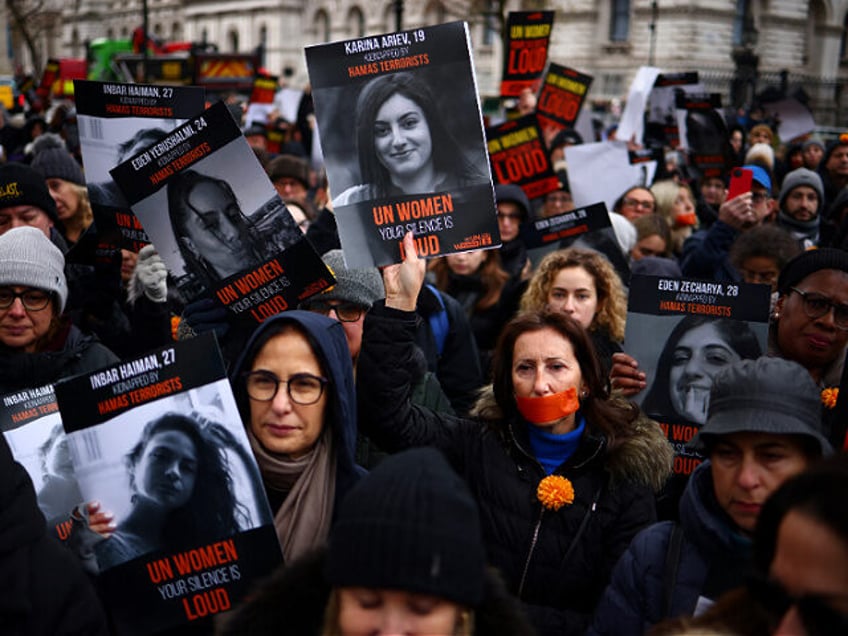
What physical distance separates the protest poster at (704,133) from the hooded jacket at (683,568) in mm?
7279

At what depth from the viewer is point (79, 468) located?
8.61ft

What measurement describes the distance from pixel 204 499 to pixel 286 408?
359 mm

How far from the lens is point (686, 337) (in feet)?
13.1

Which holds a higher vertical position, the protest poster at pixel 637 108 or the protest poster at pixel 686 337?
the protest poster at pixel 637 108

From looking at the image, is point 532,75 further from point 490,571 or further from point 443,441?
point 490,571

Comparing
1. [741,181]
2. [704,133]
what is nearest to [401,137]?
[741,181]

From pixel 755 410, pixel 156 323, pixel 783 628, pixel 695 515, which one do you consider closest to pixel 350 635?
pixel 783 628

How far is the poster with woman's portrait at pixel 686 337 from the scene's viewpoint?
12.8 feet

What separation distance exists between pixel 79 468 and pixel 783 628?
1.73 meters

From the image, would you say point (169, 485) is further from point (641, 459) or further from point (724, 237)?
point (724, 237)

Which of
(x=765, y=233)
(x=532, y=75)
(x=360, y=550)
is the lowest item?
(x=360, y=550)

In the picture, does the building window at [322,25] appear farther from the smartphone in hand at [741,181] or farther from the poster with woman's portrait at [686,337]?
the poster with woman's portrait at [686,337]

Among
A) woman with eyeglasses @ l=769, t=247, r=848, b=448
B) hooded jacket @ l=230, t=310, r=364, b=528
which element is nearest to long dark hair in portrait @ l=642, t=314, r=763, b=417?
woman with eyeglasses @ l=769, t=247, r=848, b=448

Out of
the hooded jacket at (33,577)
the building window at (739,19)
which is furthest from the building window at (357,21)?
the hooded jacket at (33,577)
